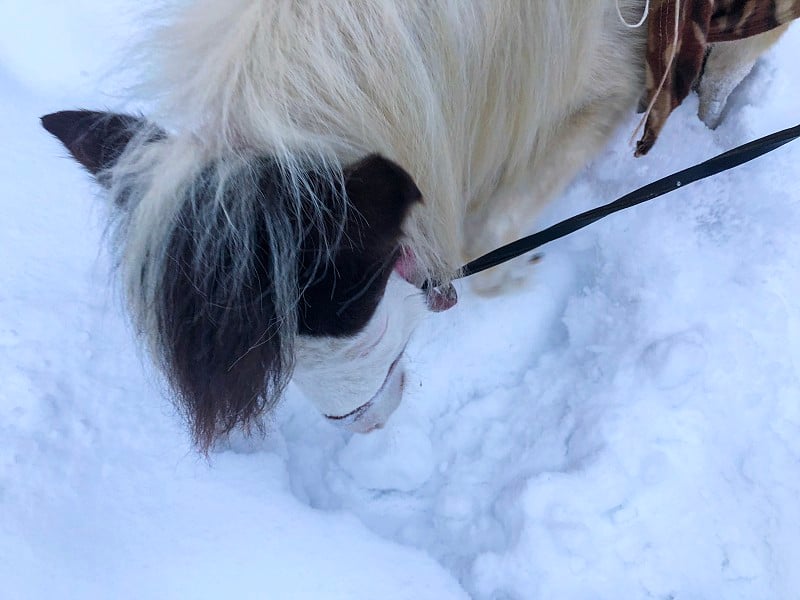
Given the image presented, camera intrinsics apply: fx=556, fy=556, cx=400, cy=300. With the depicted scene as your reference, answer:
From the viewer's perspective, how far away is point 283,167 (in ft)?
2.02

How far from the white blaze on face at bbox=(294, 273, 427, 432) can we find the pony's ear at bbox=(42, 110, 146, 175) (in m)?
0.37

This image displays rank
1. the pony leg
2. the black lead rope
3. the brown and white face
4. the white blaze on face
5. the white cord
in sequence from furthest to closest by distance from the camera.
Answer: the pony leg < the black lead rope < the white cord < the white blaze on face < the brown and white face

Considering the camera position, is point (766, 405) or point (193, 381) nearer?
point (193, 381)

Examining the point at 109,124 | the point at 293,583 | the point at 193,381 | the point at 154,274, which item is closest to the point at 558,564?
the point at 293,583

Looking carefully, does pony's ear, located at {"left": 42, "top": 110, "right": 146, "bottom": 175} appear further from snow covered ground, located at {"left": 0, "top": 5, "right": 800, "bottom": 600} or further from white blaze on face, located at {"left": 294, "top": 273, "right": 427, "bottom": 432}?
white blaze on face, located at {"left": 294, "top": 273, "right": 427, "bottom": 432}

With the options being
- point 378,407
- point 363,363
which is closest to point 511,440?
point 378,407

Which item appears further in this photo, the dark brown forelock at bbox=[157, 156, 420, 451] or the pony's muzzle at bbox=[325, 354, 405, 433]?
the pony's muzzle at bbox=[325, 354, 405, 433]

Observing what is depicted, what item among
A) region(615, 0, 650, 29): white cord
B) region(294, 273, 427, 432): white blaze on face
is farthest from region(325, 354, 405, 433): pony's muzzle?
region(615, 0, 650, 29): white cord

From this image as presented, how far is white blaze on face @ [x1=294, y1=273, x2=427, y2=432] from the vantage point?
2.39 ft

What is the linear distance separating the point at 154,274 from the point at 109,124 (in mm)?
275

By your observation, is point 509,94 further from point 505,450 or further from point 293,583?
point 293,583

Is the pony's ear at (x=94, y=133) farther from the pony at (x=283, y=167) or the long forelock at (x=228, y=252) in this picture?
the long forelock at (x=228, y=252)

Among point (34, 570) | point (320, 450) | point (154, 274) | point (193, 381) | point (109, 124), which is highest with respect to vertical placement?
point (109, 124)

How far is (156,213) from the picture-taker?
2.07 feet
